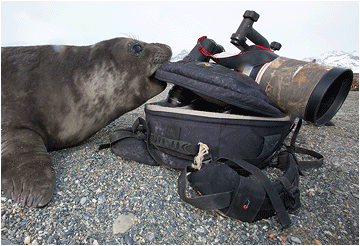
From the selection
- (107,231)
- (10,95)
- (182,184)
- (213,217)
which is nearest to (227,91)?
(182,184)

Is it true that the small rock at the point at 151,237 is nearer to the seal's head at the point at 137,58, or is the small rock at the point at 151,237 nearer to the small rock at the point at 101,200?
the small rock at the point at 101,200

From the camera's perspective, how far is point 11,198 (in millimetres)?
1517

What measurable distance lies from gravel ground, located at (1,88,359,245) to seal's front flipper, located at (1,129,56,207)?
0.06m

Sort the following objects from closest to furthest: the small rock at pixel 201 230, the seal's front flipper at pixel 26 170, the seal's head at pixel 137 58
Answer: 1. the small rock at pixel 201 230
2. the seal's front flipper at pixel 26 170
3. the seal's head at pixel 137 58

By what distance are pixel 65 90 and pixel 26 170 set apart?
0.76m

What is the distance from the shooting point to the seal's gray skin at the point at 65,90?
189cm

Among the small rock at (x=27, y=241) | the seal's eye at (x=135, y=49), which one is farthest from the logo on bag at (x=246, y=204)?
the seal's eye at (x=135, y=49)

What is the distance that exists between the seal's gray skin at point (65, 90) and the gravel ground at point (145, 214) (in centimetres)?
27

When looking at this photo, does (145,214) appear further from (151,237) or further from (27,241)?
(27,241)

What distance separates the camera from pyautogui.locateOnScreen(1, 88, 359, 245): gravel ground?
51.5 inches

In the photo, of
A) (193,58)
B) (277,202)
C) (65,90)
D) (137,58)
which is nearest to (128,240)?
(277,202)

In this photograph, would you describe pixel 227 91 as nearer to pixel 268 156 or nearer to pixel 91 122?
pixel 268 156

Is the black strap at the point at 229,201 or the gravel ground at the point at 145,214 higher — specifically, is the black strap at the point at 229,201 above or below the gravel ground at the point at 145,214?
above

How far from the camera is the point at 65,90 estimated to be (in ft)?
6.90
